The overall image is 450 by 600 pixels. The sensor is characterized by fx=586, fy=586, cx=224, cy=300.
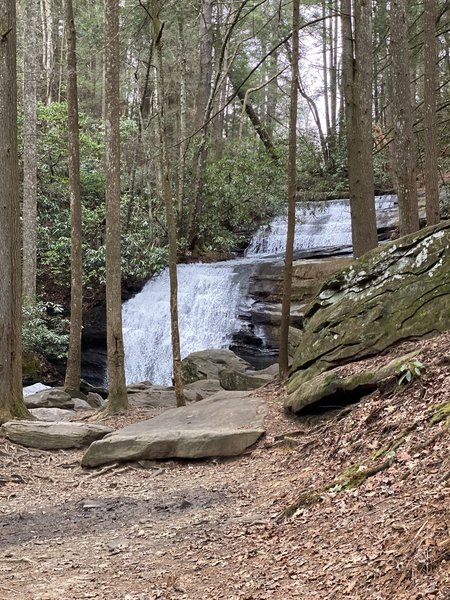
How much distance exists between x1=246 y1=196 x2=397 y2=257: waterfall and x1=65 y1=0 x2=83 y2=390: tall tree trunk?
8645 mm

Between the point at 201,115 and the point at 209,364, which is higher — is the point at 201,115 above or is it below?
above

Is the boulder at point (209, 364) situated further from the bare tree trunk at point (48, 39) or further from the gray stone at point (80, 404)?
the bare tree trunk at point (48, 39)

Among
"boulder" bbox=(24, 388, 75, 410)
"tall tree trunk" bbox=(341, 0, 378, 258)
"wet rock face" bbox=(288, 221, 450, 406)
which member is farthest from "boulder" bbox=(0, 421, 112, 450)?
"tall tree trunk" bbox=(341, 0, 378, 258)

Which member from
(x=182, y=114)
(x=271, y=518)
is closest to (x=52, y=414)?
(x=271, y=518)

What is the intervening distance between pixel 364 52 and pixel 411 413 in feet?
24.7

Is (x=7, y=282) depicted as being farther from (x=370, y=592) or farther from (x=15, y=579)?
(x=370, y=592)

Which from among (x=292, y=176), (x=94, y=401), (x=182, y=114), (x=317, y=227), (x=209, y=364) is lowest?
(x=94, y=401)

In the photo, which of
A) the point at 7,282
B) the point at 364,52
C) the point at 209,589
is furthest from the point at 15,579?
the point at 364,52

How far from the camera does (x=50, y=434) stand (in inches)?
331

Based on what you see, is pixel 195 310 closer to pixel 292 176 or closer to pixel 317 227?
pixel 317 227

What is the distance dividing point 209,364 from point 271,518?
9.53 metres

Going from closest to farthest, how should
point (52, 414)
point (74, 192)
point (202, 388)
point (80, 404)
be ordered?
point (52, 414)
point (80, 404)
point (74, 192)
point (202, 388)

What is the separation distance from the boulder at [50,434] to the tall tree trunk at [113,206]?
5.49 ft

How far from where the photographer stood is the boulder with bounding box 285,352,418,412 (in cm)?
601
